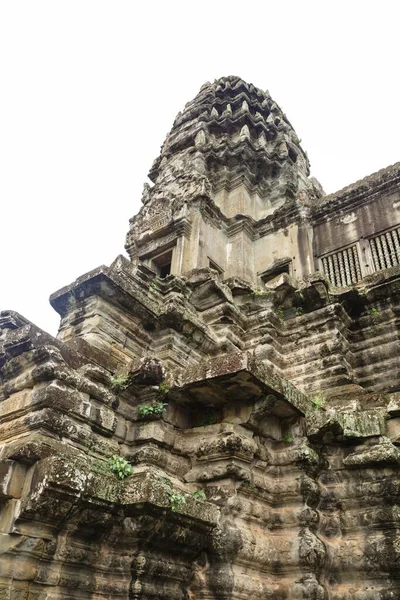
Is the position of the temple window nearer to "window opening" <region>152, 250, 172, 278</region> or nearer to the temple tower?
the temple tower

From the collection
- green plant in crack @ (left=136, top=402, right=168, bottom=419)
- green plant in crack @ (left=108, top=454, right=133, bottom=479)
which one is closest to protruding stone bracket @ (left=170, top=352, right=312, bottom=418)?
green plant in crack @ (left=136, top=402, right=168, bottom=419)

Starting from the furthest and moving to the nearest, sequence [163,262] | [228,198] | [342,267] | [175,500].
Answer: [228,198] → [163,262] → [342,267] → [175,500]

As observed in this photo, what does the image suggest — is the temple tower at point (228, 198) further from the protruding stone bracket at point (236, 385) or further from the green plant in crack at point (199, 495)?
the green plant in crack at point (199, 495)

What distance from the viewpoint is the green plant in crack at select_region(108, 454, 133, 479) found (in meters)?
5.75

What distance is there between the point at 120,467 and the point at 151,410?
1.06m

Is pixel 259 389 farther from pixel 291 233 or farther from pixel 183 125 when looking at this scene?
pixel 183 125

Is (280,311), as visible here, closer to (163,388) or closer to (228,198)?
(163,388)

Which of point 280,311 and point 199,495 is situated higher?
point 280,311

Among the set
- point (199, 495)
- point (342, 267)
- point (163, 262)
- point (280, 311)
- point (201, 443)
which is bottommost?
point (199, 495)

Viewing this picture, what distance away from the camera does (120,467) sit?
582cm

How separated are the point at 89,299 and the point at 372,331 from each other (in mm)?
6384

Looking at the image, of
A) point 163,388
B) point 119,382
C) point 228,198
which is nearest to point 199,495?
point 163,388

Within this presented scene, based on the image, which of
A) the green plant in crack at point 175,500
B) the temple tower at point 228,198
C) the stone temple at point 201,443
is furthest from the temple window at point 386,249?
the green plant in crack at point 175,500

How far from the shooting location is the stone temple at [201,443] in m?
4.98
